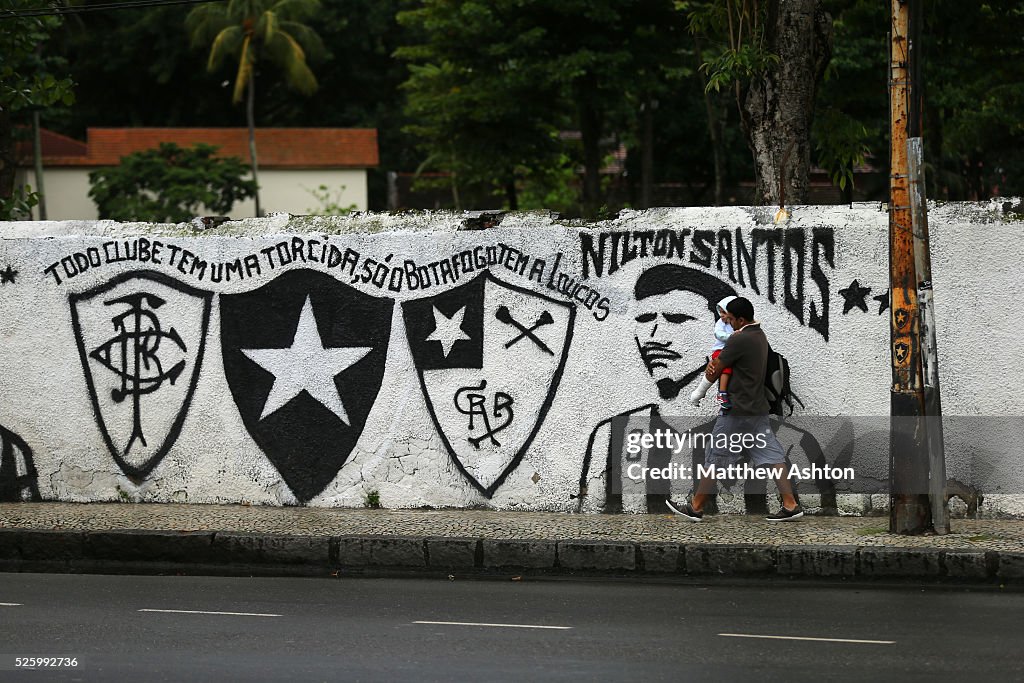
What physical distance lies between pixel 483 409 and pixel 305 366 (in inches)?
56.7

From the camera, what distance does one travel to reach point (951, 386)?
29.7ft

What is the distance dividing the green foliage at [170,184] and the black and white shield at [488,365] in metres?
30.8

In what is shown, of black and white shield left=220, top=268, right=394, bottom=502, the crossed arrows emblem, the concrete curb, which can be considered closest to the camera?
the concrete curb

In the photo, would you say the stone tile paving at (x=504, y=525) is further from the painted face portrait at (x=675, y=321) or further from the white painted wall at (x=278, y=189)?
the white painted wall at (x=278, y=189)

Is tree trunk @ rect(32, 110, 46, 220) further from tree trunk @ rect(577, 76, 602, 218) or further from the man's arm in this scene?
the man's arm

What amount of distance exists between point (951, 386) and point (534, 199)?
34291 millimetres

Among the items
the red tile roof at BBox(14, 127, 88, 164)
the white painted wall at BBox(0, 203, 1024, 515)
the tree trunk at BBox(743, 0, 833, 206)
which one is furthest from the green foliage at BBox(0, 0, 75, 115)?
the red tile roof at BBox(14, 127, 88, 164)

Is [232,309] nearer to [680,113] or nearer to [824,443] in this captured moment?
[824,443]

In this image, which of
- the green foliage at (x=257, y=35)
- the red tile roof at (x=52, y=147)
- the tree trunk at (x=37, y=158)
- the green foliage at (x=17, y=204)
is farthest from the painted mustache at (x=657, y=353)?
the red tile roof at (x=52, y=147)

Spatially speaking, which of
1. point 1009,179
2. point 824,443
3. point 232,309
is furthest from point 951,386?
point 1009,179

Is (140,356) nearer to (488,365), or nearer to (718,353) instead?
(488,365)

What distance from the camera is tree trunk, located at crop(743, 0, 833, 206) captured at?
10.4 m

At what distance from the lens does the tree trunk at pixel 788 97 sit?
1038cm

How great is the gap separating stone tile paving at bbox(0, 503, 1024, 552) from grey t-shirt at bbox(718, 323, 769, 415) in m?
0.83
